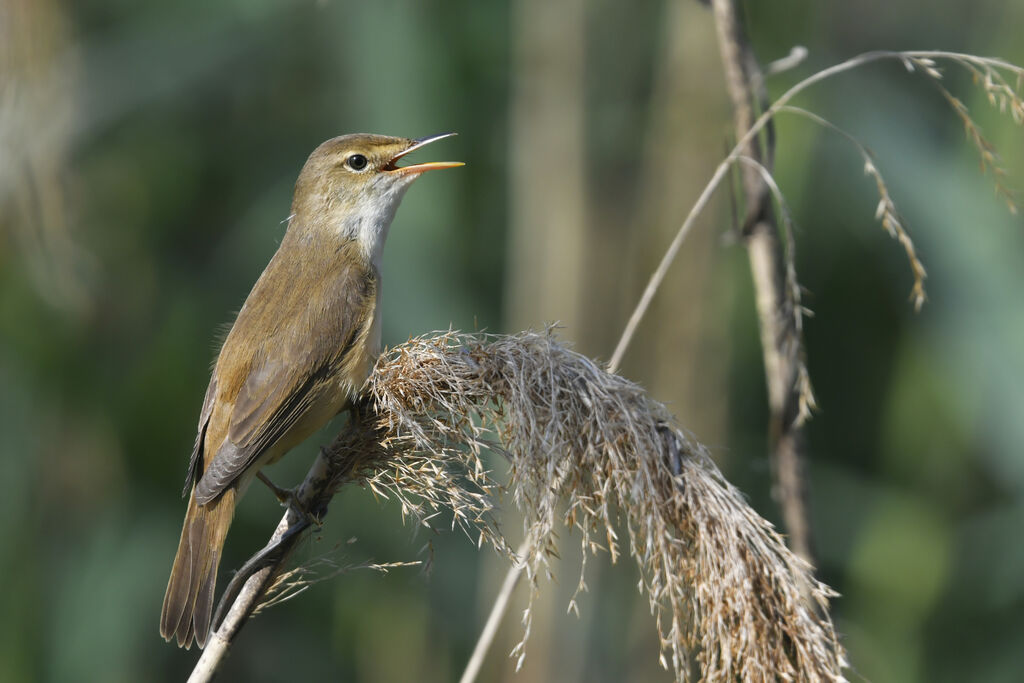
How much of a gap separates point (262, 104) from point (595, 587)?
289 cm

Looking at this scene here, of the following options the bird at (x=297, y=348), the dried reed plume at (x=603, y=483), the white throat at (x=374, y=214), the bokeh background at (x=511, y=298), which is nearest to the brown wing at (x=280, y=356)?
the bird at (x=297, y=348)

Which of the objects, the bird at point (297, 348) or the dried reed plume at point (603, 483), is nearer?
the dried reed plume at point (603, 483)

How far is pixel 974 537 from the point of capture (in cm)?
404

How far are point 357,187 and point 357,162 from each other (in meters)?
0.08

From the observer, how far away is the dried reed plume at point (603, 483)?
1.75 meters

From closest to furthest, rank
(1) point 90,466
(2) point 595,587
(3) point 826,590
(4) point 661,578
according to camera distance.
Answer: (3) point 826,590 → (4) point 661,578 → (2) point 595,587 → (1) point 90,466

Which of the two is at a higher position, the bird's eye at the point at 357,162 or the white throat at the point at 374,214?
the bird's eye at the point at 357,162

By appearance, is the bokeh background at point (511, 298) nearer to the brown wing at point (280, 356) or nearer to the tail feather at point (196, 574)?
the brown wing at point (280, 356)

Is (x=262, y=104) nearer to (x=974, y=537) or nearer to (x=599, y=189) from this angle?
(x=599, y=189)

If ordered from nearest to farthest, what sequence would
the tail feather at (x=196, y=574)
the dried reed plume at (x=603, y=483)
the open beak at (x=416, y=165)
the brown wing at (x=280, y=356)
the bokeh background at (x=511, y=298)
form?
1. the dried reed plume at (x=603, y=483)
2. the tail feather at (x=196, y=574)
3. the brown wing at (x=280, y=356)
4. the open beak at (x=416, y=165)
5. the bokeh background at (x=511, y=298)

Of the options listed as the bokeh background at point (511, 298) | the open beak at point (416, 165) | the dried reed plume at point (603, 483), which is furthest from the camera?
the bokeh background at point (511, 298)

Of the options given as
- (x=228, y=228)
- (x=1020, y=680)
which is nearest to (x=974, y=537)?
(x=1020, y=680)

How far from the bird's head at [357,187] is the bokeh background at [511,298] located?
0.65 metres

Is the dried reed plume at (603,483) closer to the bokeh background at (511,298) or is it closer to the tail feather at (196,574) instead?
the tail feather at (196,574)
